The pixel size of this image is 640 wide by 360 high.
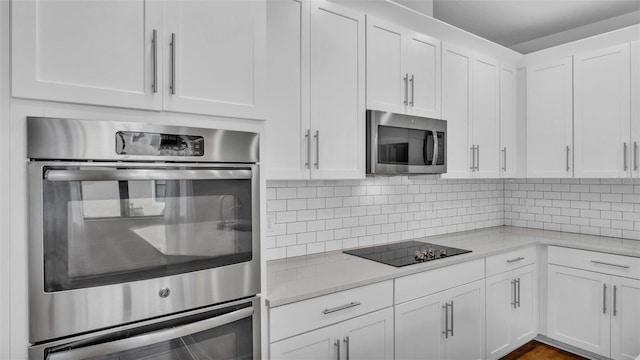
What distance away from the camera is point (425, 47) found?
2.62 m

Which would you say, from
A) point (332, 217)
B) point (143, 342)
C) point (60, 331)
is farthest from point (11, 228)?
point (332, 217)

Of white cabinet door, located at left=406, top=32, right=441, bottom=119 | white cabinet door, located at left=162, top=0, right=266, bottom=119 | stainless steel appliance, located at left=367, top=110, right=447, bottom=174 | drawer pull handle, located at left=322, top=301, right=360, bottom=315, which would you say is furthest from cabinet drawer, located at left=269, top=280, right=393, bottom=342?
white cabinet door, located at left=406, top=32, right=441, bottom=119

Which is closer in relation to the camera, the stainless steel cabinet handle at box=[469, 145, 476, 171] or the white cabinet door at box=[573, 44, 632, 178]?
the white cabinet door at box=[573, 44, 632, 178]

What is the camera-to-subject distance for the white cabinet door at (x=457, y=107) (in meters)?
2.77

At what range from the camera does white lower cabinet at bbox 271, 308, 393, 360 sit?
5.50 ft

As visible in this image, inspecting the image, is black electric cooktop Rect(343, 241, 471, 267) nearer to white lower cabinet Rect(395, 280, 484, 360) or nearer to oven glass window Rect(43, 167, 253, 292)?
white lower cabinet Rect(395, 280, 484, 360)

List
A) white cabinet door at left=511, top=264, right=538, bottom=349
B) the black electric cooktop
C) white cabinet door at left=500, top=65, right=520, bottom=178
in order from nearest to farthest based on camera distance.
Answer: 1. the black electric cooktop
2. white cabinet door at left=511, top=264, right=538, bottom=349
3. white cabinet door at left=500, top=65, right=520, bottom=178

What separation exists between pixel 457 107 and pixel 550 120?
3.20 feet

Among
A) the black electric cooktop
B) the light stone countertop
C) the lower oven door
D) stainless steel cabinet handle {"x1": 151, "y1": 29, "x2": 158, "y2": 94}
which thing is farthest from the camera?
the black electric cooktop

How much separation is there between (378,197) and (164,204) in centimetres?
181

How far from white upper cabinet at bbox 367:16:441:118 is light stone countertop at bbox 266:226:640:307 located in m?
0.98

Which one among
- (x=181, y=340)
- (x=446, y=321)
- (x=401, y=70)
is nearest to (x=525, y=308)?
(x=446, y=321)

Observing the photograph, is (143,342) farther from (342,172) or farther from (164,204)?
(342,172)

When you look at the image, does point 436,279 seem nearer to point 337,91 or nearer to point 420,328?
point 420,328
